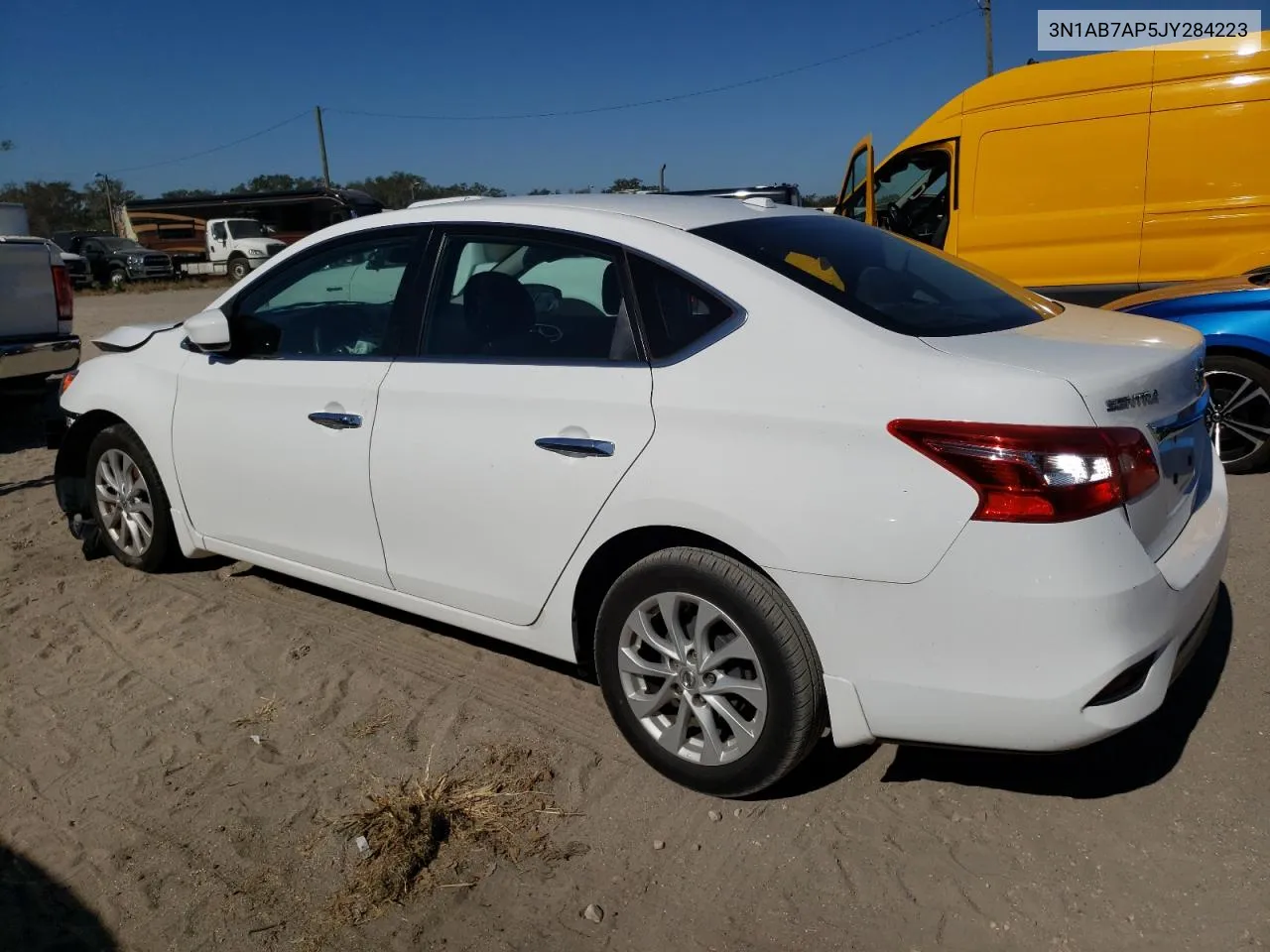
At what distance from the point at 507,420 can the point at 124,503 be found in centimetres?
254

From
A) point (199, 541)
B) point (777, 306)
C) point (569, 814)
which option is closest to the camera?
point (777, 306)

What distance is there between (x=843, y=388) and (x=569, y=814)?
1.40 metres

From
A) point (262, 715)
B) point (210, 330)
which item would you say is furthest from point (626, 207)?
point (262, 715)

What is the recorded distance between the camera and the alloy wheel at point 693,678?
2.64m

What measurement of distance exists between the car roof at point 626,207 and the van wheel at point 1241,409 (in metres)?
3.38

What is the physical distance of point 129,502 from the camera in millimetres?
4539

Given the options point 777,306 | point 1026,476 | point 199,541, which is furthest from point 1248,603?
point 199,541

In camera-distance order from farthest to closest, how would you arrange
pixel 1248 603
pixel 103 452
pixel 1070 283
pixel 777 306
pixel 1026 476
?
1. pixel 1070 283
2. pixel 103 452
3. pixel 1248 603
4. pixel 777 306
5. pixel 1026 476

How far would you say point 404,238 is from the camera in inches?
137

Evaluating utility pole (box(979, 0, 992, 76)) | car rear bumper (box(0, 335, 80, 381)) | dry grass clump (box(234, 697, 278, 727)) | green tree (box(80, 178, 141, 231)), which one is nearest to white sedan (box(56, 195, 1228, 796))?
dry grass clump (box(234, 697, 278, 727))

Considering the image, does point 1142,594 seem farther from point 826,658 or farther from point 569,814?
point 569,814

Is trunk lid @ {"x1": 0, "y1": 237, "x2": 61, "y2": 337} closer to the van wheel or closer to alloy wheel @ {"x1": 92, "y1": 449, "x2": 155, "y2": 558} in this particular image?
alloy wheel @ {"x1": 92, "y1": 449, "x2": 155, "y2": 558}

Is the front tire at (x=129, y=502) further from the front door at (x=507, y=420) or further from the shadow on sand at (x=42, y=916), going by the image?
the shadow on sand at (x=42, y=916)

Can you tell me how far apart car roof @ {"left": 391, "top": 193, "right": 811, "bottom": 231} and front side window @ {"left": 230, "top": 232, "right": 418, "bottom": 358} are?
0.60ft
